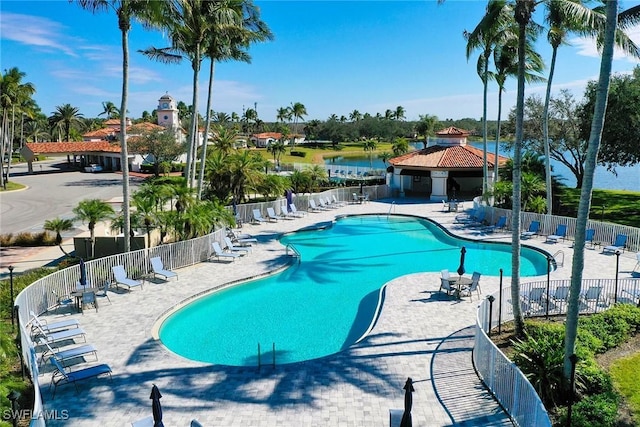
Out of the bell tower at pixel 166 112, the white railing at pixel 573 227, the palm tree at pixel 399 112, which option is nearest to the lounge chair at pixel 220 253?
the white railing at pixel 573 227

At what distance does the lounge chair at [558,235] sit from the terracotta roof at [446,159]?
1297cm

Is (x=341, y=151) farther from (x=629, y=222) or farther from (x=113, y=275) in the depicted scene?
(x=113, y=275)

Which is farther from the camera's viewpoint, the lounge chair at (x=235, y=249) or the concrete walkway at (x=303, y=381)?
the lounge chair at (x=235, y=249)

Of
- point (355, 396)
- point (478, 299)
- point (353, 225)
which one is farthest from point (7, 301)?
point (353, 225)

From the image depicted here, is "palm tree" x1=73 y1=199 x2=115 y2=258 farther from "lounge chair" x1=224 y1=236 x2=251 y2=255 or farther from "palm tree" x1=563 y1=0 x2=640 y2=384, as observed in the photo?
"palm tree" x1=563 y1=0 x2=640 y2=384

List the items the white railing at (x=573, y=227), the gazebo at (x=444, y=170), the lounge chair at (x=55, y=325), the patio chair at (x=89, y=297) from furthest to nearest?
the gazebo at (x=444, y=170)
the white railing at (x=573, y=227)
the patio chair at (x=89, y=297)
the lounge chair at (x=55, y=325)

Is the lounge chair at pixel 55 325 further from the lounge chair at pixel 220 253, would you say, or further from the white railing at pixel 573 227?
the white railing at pixel 573 227

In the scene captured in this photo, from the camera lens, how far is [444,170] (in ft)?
114

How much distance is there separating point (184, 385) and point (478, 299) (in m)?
9.33

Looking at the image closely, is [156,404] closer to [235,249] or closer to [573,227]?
[235,249]

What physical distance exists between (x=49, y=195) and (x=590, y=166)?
42.0 metres

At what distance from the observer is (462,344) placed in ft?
37.4

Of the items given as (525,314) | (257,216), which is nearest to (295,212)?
(257,216)

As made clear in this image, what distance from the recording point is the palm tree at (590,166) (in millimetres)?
8000
